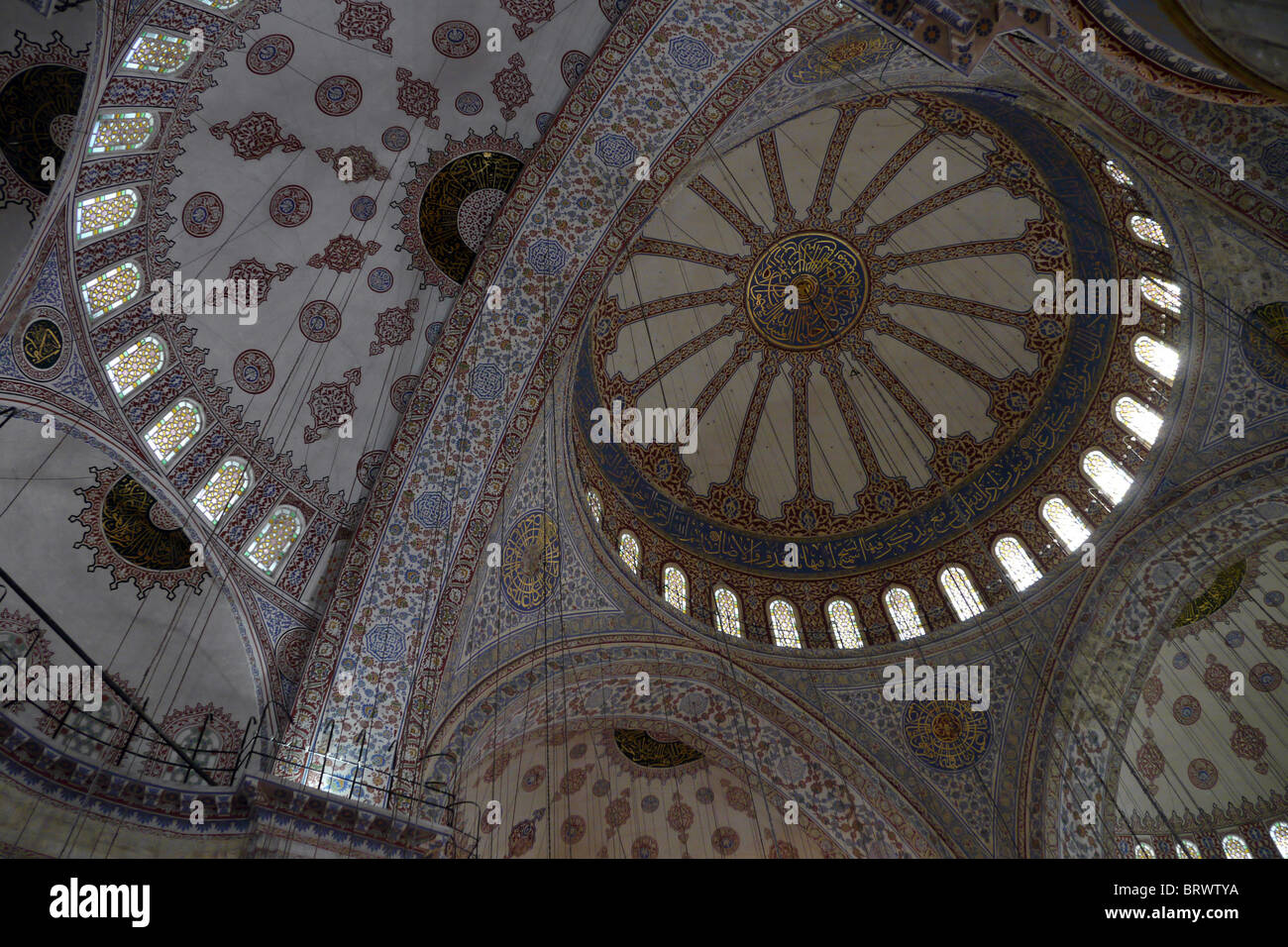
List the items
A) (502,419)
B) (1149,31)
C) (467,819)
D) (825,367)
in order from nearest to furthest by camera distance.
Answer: (1149,31) → (502,419) → (467,819) → (825,367)

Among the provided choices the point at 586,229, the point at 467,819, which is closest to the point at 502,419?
the point at 586,229

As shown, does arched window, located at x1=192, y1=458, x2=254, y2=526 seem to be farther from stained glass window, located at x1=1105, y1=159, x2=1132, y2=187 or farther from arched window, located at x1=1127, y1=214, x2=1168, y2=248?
arched window, located at x1=1127, y1=214, x2=1168, y2=248

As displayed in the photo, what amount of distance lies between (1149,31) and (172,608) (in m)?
8.60

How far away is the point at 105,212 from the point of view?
6.75 metres

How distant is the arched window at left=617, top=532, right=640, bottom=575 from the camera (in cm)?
1052

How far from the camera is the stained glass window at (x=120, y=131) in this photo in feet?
20.8

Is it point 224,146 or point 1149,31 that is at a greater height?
point 224,146

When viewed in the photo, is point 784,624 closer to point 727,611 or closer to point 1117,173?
point 727,611

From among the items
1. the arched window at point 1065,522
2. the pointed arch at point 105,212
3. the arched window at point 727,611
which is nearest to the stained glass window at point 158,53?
the pointed arch at point 105,212

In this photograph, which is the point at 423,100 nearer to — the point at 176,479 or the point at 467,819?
the point at 176,479

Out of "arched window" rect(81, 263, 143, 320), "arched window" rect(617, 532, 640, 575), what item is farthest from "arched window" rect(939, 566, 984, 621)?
"arched window" rect(81, 263, 143, 320)

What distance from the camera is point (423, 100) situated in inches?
296

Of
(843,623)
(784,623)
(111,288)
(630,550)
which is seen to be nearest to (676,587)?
(630,550)

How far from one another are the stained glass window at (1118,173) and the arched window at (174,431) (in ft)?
30.6
